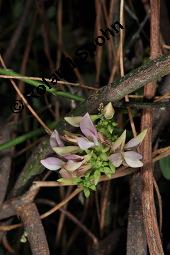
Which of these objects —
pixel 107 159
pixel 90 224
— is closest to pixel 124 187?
pixel 90 224

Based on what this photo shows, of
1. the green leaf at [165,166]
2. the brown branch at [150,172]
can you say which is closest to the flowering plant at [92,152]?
the brown branch at [150,172]

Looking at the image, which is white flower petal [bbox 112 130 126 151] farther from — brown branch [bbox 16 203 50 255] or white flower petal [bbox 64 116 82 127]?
brown branch [bbox 16 203 50 255]

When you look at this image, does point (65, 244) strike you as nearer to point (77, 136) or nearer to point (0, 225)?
point (0, 225)

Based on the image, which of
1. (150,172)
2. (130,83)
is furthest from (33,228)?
(130,83)

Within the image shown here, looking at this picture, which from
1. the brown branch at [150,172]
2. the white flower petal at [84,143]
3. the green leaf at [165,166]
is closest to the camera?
the white flower petal at [84,143]

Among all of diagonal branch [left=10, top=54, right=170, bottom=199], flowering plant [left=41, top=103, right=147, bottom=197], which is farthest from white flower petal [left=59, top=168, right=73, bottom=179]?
diagonal branch [left=10, top=54, right=170, bottom=199]

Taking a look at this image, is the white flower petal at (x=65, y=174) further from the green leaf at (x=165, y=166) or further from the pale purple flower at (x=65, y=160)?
the green leaf at (x=165, y=166)
